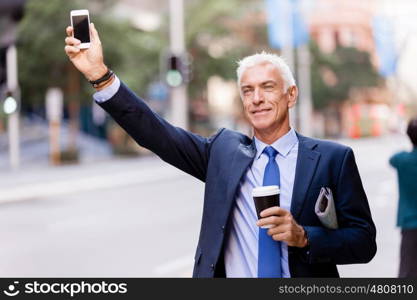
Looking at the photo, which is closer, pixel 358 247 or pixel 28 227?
pixel 358 247

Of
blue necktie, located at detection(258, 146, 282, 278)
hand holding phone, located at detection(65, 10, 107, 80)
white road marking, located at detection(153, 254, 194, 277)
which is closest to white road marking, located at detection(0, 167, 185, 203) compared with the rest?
white road marking, located at detection(153, 254, 194, 277)

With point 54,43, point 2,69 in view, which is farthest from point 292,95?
point 54,43

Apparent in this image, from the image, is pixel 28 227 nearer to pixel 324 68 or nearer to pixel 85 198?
pixel 85 198

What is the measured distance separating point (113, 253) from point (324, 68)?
5300 cm

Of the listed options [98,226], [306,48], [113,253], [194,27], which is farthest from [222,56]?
[113,253]

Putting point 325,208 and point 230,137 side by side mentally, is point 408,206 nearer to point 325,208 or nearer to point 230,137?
point 230,137

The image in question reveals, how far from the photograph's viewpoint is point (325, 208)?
2389 mm

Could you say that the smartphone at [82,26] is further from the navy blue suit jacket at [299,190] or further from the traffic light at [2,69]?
the traffic light at [2,69]

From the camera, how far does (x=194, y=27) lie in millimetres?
36625

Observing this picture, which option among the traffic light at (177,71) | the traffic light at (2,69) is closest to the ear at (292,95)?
the traffic light at (2,69)

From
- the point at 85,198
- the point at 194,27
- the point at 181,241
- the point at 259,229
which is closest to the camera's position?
the point at 259,229

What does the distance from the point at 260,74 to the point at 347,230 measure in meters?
0.63

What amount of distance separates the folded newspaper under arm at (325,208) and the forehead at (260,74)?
1.47ft

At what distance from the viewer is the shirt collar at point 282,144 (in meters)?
Answer: 2.55
